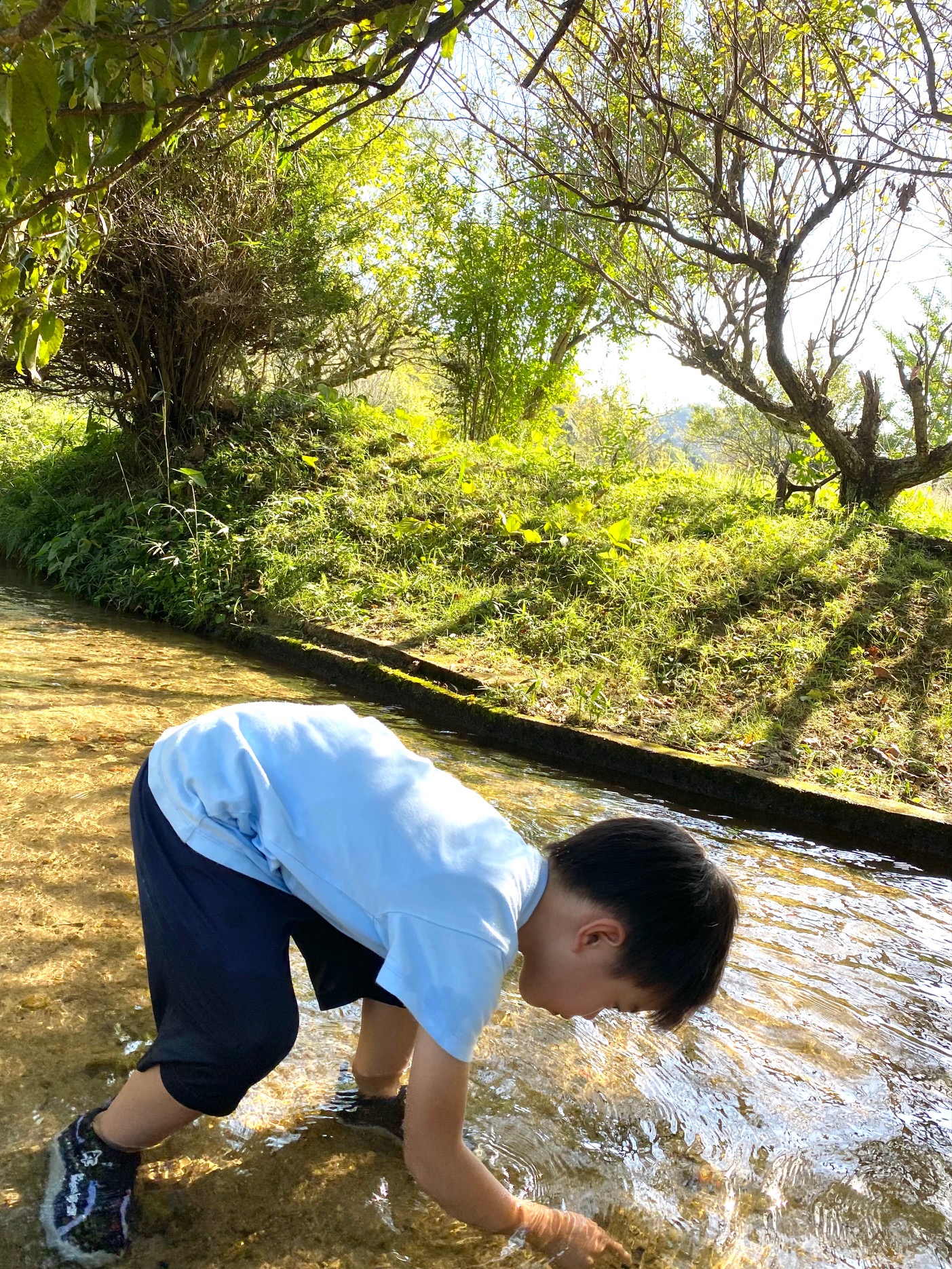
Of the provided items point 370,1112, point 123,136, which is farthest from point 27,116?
point 370,1112

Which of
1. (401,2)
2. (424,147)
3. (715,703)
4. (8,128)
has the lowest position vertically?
(715,703)

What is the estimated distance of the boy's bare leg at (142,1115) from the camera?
148cm

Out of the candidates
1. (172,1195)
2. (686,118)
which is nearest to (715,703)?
(172,1195)

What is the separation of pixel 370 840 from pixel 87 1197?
2.38ft

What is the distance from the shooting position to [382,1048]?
Result: 6.11 ft

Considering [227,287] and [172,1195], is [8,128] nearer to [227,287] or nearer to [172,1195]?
[172,1195]

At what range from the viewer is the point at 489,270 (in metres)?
10.9

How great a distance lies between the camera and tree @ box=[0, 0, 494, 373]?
5.37 ft

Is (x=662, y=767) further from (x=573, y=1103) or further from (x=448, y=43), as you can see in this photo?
(x=448, y=43)

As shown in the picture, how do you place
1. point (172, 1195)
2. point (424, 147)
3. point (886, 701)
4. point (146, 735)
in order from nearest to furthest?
point (172, 1195) → point (146, 735) → point (886, 701) → point (424, 147)

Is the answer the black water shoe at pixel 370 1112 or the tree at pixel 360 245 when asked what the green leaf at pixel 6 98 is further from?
the tree at pixel 360 245

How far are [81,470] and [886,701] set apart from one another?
7826 millimetres

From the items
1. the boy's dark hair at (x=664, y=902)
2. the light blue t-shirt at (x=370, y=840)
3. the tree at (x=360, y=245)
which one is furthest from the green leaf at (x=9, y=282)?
the tree at (x=360, y=245)

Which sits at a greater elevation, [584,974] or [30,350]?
[30,350]
